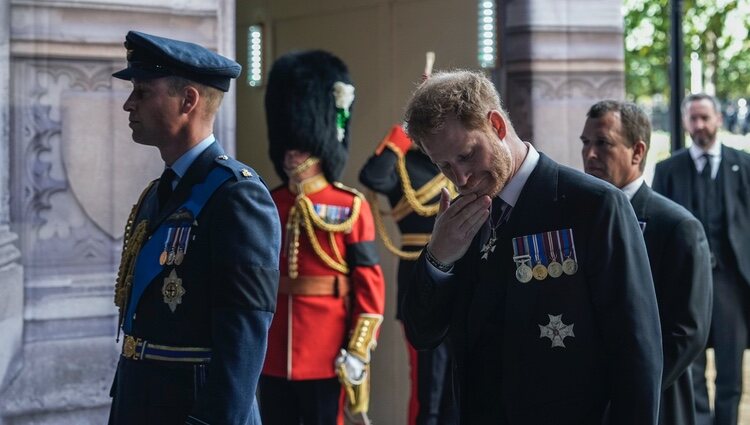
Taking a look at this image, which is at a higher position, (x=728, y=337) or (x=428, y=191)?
(x=428, y=191)

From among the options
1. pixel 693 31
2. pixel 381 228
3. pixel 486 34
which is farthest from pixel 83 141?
pixel 693 31

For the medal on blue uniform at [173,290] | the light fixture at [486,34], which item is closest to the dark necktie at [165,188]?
the medal on blue uniform at [173,290]

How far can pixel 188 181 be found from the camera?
3156 mm

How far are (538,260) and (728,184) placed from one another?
464cm

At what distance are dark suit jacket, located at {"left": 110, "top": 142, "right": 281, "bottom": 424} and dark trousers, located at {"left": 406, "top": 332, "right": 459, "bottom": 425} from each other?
3.10 metres

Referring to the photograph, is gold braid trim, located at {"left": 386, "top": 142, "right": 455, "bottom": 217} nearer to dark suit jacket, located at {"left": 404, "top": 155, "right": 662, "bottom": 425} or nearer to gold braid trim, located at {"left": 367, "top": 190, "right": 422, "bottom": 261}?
gold braid trim, located at {"left": 367, "top": 190, "right": 422, "bottom": 261}

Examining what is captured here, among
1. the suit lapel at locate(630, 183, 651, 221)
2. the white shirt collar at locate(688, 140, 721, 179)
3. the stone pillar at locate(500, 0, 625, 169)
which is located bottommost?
the suit lapel at locate(630, 183, 651, 221)

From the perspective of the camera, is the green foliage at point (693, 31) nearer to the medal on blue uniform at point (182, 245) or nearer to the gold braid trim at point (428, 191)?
the gold braid trim at point (428, 191)

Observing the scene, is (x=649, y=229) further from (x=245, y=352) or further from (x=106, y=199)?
(x=106, y=199)

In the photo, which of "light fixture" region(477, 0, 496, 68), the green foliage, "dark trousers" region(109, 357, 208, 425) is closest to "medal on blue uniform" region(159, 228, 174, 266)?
"dark trousers" region(109, 357, 208, 425)

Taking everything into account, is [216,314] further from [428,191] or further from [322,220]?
[428,191]

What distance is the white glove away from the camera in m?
5.16

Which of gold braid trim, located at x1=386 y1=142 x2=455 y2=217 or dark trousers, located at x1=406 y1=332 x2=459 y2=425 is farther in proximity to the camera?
gold braid trim, located at x1=386 y1=142 x2=455 y2=217

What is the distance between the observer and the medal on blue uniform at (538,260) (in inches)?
107
